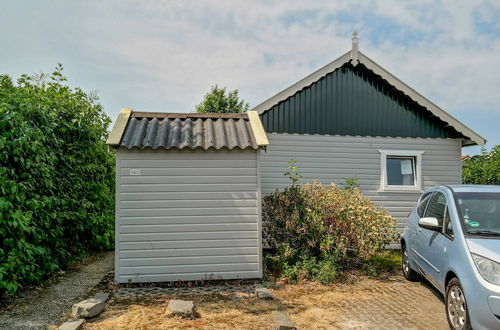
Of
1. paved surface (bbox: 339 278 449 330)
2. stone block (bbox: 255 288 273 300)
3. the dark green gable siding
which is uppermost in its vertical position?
the dark green gable siding

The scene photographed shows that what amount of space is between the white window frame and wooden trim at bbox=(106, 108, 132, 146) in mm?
7125

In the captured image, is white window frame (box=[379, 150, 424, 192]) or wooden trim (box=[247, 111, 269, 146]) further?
white window frame (box=[379, 150, 424, 192])

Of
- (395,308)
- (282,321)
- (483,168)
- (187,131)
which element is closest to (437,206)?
(395,308)

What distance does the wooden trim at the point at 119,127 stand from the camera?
21.6 feet

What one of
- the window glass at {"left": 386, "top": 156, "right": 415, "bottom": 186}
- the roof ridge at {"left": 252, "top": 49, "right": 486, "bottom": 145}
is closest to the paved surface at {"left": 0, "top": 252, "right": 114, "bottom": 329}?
the roof ridge at {"left": 252, "top": 49, "right": 486, "bottom": 145}

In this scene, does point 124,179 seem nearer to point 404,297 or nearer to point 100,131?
point 100,131

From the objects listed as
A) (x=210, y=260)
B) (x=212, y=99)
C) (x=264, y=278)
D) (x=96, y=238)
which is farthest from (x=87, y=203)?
(x=212, y=99)

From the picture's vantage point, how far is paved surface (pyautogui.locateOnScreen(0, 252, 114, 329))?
15.8 ft

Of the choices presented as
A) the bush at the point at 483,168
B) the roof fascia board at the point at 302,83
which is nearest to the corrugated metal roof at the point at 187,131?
the roof fascia board at the point at 302,83

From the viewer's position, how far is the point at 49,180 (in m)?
6.64

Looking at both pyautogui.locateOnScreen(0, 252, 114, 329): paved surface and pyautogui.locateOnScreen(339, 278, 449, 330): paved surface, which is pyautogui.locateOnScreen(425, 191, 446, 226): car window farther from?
pyautogui.locateOnScreen(0, 252, 114, 329): paved surface

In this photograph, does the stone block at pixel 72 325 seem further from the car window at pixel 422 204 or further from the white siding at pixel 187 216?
the car window at pixel 422 204

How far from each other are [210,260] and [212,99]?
81.3 feet

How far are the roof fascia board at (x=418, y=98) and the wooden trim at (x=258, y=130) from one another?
4594mm
